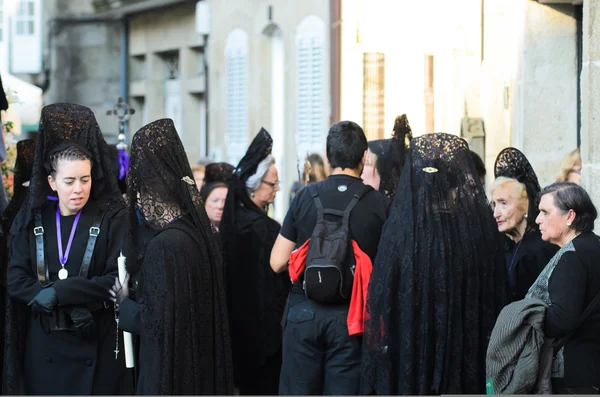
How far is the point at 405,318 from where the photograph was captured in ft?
19.5

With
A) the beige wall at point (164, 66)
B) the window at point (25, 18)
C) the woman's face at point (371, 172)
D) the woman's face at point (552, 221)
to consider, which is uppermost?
the window at point (25, 18)

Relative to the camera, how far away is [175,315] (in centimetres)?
534

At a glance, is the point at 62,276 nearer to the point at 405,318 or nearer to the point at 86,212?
the point at 86,212

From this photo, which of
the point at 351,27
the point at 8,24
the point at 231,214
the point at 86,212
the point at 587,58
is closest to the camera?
the point at 86,212

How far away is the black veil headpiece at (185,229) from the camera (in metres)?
5.40

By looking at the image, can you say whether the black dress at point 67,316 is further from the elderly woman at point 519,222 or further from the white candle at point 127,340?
the elderly woman at point 519,222

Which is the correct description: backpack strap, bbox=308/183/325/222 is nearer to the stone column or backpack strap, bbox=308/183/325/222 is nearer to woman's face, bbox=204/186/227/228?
the stone column

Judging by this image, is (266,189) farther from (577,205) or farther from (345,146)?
(577,205)

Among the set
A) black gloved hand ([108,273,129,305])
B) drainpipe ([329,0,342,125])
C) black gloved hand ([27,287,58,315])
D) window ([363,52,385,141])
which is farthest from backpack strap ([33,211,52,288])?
drainpipe ([329,0,342,125])

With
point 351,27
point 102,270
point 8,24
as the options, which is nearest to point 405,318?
point 102,270

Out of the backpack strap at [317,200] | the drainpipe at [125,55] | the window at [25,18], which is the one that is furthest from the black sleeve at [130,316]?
the window at [25,18]

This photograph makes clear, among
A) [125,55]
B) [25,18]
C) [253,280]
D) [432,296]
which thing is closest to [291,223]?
[432,296]

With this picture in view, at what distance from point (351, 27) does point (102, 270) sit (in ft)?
16.2

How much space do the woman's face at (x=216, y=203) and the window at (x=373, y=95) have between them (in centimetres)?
637
